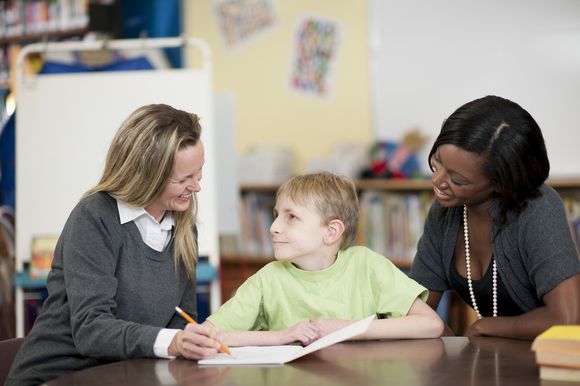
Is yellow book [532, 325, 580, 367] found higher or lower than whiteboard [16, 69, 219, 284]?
lower

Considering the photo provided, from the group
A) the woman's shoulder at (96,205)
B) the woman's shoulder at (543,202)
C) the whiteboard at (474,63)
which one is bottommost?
the woman's shoulder at (543,202)

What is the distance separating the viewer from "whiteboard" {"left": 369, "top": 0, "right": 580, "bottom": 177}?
14.1 ft

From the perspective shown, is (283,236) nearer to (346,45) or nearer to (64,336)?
(64,336)

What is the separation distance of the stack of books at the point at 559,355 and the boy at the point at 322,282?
422 millimetres

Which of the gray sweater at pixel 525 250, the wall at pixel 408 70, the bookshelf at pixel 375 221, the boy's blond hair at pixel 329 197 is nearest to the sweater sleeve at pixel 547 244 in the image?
the gray sweater at pixel 525 250

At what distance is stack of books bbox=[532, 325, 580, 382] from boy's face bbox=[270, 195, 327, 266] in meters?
0.61

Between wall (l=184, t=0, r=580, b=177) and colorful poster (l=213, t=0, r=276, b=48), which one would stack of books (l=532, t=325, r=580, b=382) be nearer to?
wall (l=184, t=0, r=580, b=177)

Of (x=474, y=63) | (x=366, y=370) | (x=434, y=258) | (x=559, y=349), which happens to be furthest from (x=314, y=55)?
(x=559, y=349)

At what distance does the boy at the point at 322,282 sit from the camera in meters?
1.81

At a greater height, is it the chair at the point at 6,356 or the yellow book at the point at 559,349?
the yellow book at the point at 559,349

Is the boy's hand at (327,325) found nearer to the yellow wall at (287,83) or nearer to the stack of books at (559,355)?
the stack of books at (559,355)

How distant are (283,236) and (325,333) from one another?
249 mm

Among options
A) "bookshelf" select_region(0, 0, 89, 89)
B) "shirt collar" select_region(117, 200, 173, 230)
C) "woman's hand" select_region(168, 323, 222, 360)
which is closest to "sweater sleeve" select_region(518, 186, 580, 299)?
"woman's hand" select_region(168, 323, 222, 360)

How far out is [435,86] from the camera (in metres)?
4.59
